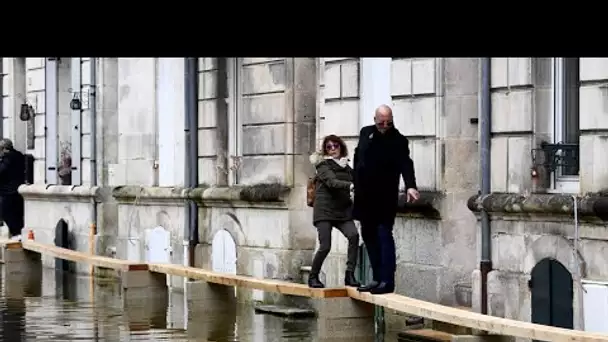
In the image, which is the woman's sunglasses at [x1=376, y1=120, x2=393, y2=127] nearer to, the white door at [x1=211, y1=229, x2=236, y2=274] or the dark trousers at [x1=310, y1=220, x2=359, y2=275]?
the dark trousers at [x1=310, y1=220, x2=359, y2=275]

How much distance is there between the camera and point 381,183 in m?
15.8

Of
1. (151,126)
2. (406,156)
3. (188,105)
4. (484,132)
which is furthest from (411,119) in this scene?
(151,126)

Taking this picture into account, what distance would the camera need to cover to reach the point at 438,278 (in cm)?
1780

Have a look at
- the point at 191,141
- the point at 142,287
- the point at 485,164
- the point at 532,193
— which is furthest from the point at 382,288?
the point at 191,141

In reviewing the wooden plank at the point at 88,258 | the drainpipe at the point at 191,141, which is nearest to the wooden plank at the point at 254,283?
the wooden plank at the point at 88,258

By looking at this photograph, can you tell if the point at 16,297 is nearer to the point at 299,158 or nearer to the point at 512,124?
the point at 299,158

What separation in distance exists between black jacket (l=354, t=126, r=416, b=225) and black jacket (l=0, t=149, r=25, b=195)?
1439 centimetres

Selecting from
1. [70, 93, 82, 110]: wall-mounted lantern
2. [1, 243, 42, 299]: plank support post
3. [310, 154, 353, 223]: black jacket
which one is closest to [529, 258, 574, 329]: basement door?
[310, 154, 353, 223]: black jacket

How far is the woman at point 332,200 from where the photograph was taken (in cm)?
1689

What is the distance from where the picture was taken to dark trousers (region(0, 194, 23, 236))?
2976 centimetres

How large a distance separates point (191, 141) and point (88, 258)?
2073 mm
